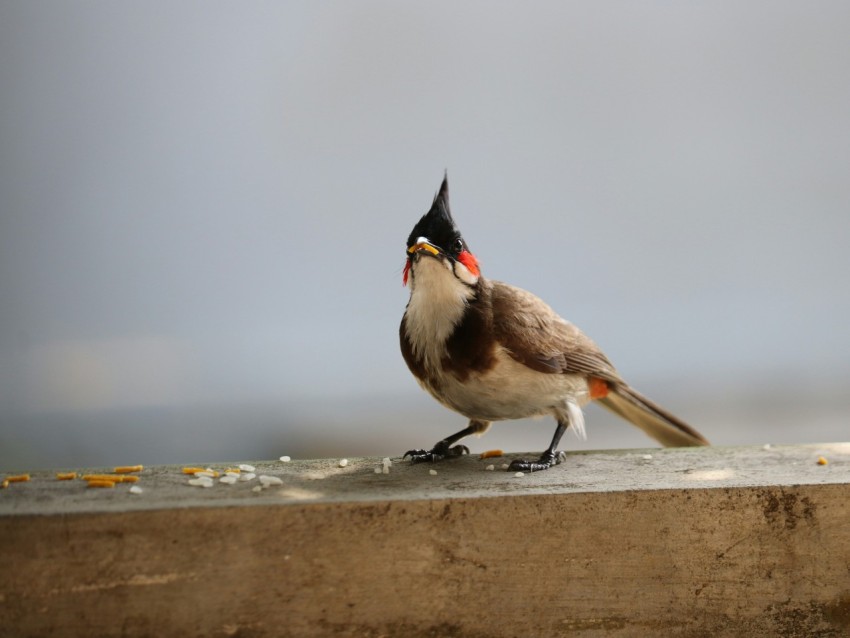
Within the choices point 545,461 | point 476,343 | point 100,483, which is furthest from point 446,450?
point 100,483

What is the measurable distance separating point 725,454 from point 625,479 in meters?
0.62

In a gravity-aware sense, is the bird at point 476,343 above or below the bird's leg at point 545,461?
above

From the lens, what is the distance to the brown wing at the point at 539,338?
9.47 ft

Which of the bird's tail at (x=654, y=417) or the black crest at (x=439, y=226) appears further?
the bird's tail at (x=654, y=417)

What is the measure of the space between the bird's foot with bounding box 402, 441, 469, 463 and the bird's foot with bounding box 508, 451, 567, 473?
0.29m

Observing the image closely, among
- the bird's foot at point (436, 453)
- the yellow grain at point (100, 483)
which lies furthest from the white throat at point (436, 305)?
the yellow grain at point (100, 483)

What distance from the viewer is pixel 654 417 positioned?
133 inches

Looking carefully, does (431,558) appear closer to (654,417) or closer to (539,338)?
(539,338)

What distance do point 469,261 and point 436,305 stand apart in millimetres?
165

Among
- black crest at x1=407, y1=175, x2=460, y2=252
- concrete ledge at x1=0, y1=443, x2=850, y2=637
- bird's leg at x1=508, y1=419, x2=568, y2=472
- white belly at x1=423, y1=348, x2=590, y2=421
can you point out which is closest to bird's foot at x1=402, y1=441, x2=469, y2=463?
white belly at x1=423, y1=348, x2=590, y2=421

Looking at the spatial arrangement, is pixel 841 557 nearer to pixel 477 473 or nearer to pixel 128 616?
pixel 477 473

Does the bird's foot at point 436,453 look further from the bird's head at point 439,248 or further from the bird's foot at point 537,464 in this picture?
the bird's head at point 439,248

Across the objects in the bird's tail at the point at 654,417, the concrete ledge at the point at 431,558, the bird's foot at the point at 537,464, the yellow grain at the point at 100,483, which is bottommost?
the concrete ledge at the point at 431,558

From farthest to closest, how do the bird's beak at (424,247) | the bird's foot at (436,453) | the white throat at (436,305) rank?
the bird's foot at (436,453) < the white throat at (436,305) < the bird's beak at (424,247)
